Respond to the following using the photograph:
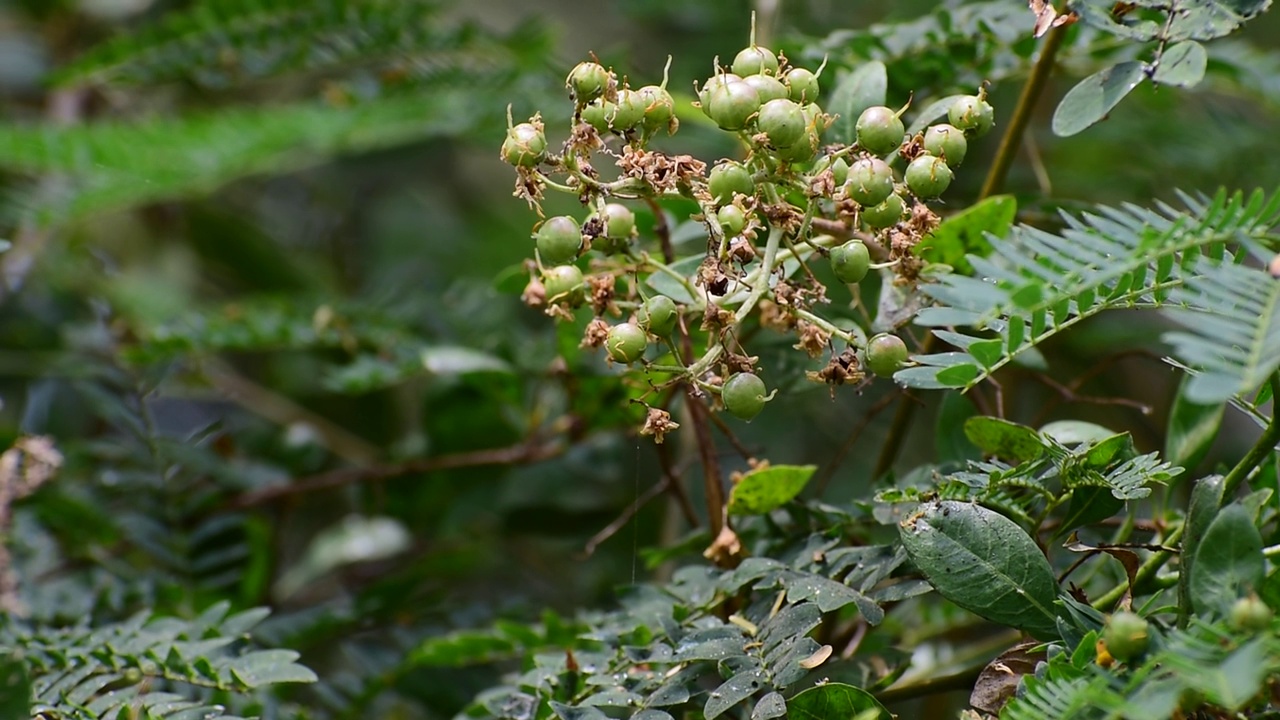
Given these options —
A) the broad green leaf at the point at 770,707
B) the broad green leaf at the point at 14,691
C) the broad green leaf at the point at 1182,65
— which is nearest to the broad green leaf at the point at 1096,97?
the broad green leaf at the point at 1182,65

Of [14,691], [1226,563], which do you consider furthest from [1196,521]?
[14,691]

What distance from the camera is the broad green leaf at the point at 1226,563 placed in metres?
0.43

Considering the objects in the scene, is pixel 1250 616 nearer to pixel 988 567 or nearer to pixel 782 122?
pixel 988 567

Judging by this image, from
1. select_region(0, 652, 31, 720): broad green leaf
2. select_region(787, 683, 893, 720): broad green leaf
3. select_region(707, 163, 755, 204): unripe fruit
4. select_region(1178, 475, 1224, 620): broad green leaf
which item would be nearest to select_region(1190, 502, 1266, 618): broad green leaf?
select_region(1178, 475, 1224, 620): broad green leaf

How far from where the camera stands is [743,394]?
1.67 feet

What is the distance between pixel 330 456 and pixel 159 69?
50cm

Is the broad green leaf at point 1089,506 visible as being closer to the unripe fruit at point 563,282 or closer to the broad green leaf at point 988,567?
the broad green leaf at point 988,567

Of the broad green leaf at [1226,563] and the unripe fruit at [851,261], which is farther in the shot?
the unripe fruit at [851,261]

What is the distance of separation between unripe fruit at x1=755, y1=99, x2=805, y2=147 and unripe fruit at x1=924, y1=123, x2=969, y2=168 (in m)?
0.08

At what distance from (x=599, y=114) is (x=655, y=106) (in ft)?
0.09

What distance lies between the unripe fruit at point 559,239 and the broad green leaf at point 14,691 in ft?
1.03

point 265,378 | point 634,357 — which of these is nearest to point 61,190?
point 265,378

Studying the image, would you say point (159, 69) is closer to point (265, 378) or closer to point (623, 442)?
point (265, 378)

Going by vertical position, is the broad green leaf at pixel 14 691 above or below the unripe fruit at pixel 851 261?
below
